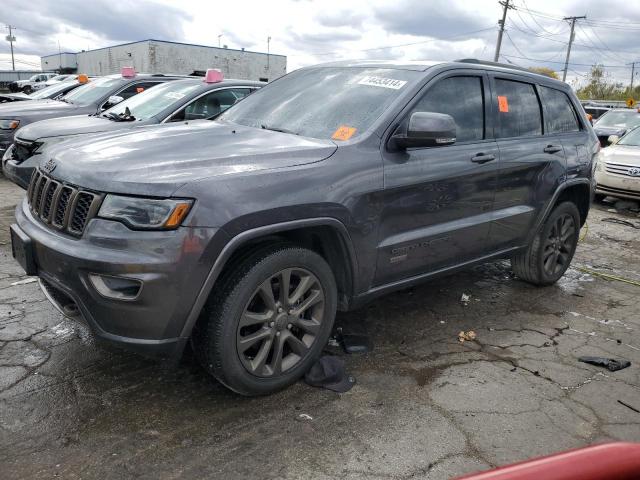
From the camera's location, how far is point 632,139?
1005 centimetres

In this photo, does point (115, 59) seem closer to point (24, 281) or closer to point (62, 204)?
point (24, 281)

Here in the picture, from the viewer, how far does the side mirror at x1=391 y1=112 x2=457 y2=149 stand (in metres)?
3.12

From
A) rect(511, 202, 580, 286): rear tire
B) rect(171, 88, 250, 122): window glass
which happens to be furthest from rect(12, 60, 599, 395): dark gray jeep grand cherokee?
rect(171, 88, 250, 122): window glass

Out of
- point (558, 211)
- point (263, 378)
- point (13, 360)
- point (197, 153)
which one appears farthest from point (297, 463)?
point (558, 211)

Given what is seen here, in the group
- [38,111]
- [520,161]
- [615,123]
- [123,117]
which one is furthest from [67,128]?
[615,123]

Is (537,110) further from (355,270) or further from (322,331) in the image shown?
(322,331)

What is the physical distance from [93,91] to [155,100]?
8.02ft

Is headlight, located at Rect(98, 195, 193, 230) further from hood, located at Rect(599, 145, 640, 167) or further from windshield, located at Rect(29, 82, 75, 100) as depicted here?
windshield, located at Rect(29, 82, 75, 100)

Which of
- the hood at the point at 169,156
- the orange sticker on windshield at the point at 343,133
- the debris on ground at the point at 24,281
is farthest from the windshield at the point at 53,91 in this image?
the orange sticker on windshield at the point at 343,133

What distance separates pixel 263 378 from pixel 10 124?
7.02 m

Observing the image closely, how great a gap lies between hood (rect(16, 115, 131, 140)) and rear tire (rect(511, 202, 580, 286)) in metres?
4.51

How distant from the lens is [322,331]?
121 inches

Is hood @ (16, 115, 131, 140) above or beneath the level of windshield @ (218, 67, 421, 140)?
beneath

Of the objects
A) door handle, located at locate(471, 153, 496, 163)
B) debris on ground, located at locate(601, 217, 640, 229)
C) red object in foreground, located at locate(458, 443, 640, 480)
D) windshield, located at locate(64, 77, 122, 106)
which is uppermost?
windshield, located at locate(64, 77, 122, 106)
